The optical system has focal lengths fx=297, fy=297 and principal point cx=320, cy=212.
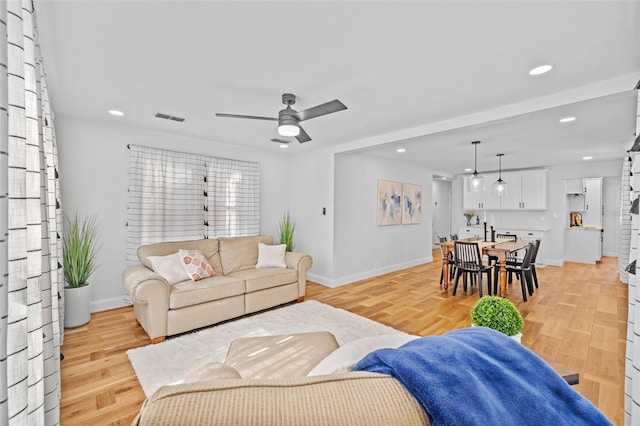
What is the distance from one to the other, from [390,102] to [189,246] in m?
3.06

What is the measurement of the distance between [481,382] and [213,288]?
315 centimetres

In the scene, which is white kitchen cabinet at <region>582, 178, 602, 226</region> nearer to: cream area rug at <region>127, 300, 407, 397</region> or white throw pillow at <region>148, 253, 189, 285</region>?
cream area rug at <region>127, 300, 407, 397</region>

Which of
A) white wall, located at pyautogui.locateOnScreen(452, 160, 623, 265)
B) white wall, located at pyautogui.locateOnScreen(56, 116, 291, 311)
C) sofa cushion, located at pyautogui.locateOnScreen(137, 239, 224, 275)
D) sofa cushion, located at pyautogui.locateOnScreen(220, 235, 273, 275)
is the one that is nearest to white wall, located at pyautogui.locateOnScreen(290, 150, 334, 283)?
sofa cushion, located at pyautogui.locateOnScreen(220, 235, 273, 275)

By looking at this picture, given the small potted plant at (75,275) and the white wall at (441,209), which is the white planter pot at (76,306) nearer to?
the small potted plant at (75,275)

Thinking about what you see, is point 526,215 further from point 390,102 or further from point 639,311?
point 639,311

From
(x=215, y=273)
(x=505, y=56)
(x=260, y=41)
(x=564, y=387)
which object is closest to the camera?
(x=564, y=387)

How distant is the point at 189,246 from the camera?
396 centimetres

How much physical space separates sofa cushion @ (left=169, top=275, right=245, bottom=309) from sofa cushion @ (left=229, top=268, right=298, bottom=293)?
12 cm

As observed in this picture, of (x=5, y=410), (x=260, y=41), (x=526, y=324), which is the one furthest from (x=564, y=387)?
(x=526, y=324)

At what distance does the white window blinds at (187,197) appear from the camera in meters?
4.08

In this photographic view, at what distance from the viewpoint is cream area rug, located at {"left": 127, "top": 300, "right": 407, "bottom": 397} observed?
2488 millimetres

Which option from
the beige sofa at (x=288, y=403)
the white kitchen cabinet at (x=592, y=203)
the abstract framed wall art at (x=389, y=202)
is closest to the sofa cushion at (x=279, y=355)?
the beige sofa at (x=288, y=403)

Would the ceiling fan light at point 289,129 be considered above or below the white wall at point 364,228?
above

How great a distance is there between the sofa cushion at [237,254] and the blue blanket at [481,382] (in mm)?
3600
